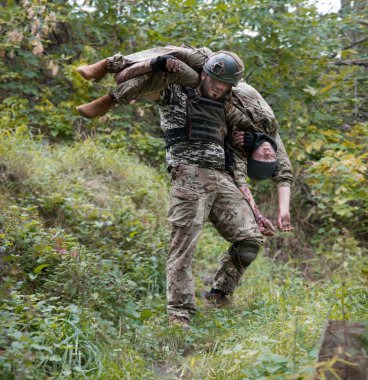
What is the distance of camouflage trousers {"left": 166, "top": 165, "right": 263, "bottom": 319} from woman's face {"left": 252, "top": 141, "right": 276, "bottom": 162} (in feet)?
1.14

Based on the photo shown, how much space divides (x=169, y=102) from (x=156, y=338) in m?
1.92

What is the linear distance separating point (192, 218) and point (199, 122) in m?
0.80

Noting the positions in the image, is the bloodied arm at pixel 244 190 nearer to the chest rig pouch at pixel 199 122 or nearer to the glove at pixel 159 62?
the chest rig pouch at pixel 199 122

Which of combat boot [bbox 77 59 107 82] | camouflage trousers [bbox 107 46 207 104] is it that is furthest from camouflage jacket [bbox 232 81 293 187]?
combat boot [bbox 77 59 107 82]

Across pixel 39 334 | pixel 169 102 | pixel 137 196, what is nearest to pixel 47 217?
pixel 137 196

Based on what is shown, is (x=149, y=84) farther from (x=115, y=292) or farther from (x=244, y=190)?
(x=115, y=292)

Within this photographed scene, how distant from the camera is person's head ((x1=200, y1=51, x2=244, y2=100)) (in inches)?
178

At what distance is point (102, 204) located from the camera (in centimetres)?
679

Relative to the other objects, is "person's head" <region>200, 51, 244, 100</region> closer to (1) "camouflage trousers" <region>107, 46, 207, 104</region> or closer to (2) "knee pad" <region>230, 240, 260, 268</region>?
(1) "camouflage trousers" <region>107, 46, 207, 104</region>

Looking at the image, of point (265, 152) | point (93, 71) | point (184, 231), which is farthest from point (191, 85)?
point (184, 231)

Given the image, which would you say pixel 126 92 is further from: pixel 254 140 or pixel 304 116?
pixel 304 116

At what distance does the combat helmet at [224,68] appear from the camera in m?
4.52

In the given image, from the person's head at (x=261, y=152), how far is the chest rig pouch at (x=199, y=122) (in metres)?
0.39

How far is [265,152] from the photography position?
197 inches
